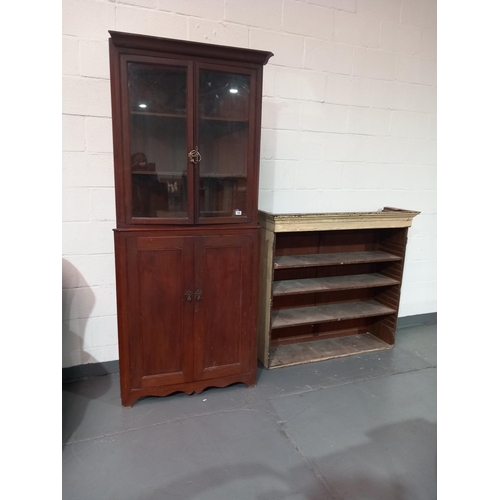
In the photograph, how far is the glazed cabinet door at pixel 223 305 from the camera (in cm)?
216

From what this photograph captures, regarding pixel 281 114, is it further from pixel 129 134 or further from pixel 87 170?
pixel 87 170

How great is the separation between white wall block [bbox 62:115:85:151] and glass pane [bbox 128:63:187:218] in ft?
1.64

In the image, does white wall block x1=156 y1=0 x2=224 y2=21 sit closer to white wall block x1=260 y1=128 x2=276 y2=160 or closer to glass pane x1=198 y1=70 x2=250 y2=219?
glass pane x1=198 y1=70 x2=250 y2=219

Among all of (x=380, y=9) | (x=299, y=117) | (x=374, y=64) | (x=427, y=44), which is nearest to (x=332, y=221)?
(x=299, y=117)

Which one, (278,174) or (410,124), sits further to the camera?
(410,124)

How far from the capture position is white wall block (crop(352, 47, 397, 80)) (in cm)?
285

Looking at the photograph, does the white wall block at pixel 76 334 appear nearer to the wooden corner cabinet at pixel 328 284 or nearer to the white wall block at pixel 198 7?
the wooden corner cabinet at pixel 328 284

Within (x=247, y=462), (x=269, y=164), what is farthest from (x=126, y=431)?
(x=269, y=164)

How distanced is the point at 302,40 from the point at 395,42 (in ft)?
2.86

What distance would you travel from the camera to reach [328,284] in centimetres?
281

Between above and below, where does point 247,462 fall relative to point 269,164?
below

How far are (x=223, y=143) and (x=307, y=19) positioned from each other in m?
1.26
